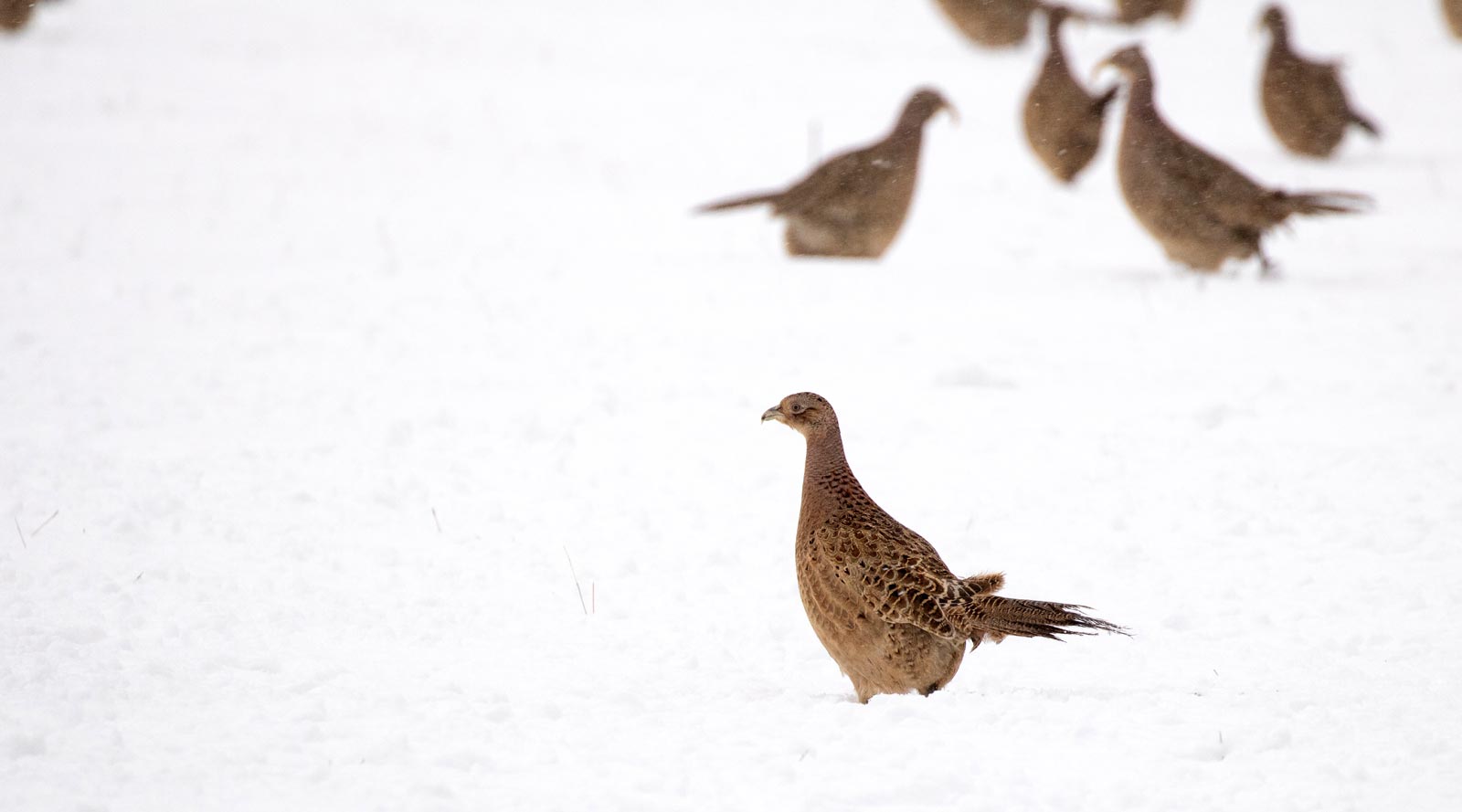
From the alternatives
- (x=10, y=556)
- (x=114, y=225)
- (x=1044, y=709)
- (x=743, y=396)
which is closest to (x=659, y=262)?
(x=743, y=396)

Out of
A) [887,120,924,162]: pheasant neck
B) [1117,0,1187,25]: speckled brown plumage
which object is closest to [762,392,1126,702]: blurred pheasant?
[887,120,924,162]: pheasant neck

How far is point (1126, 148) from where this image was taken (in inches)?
396

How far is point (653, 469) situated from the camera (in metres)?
6.47

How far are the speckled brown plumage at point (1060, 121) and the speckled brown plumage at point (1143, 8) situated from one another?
679 cm

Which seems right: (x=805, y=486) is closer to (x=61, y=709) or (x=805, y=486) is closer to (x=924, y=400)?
(x=61, y=709)

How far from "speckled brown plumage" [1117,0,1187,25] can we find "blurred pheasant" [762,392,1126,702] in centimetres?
1591

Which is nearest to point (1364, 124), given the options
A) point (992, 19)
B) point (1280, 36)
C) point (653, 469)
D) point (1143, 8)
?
point (1280, 36)

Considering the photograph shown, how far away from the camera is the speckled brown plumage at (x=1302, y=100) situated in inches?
516

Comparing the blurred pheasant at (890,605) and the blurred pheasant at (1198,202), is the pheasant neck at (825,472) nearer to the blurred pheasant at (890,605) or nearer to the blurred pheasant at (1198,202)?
the blurred pheasant at (890,605)

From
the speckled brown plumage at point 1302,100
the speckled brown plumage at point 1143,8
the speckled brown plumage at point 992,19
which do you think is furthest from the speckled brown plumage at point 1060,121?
the speckled brown plumage at point 1143,8

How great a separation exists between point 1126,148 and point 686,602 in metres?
6.31

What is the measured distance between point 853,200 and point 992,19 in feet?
27.0

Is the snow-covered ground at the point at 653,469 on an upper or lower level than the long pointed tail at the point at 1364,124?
upper

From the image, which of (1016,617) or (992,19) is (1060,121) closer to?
(992,19)
